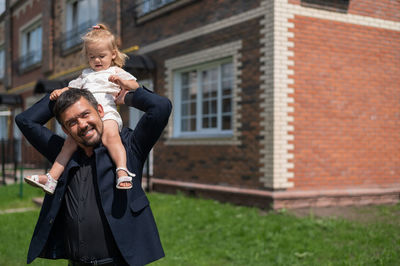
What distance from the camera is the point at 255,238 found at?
6094mm

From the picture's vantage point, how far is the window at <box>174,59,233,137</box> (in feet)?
30.2

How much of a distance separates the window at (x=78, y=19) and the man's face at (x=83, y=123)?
12.2m

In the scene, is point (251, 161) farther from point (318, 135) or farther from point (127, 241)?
point (127, 241)

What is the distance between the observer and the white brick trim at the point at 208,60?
8602 mm

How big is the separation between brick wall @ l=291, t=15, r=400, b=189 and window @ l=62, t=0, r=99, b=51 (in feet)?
26.0

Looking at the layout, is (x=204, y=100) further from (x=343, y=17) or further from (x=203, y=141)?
(x=343, y=17)

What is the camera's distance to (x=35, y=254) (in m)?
2.46

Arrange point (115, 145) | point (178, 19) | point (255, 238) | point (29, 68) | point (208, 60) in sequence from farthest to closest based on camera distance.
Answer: point (29, 68) < point (178, 19) < point (208, 60) < point (255, 238) < point (115, 145)

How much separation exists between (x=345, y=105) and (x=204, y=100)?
2928 mm

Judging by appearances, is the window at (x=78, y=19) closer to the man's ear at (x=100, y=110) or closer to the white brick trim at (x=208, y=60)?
the white brick trim at (x=208, y=60)

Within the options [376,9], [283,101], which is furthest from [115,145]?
[376,9]

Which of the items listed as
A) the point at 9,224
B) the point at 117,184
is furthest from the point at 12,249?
the point at 117,184

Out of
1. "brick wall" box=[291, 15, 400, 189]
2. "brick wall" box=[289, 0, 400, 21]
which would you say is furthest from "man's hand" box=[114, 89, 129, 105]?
"brick wall" box=[289, 0, 400, 21]

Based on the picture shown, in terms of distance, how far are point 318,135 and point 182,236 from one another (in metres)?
3.30
